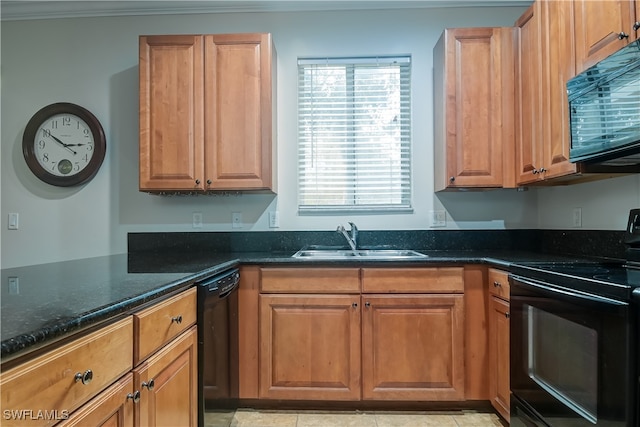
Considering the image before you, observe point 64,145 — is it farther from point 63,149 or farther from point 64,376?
point 64,376

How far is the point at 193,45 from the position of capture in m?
2.20

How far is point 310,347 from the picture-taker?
195 centimetres

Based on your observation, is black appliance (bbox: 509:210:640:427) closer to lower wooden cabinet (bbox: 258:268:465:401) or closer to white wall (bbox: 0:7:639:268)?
lower wooden cabinet (bbox: 258:268:465:401)

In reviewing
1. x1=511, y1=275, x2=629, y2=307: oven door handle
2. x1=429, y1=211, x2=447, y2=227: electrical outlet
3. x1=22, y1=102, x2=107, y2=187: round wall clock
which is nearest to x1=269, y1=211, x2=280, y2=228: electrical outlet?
x1=429, y1=211, x2=447, y2=227: electrical outlet

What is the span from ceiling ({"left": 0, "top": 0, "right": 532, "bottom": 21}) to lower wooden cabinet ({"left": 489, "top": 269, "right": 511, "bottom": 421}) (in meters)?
1.96

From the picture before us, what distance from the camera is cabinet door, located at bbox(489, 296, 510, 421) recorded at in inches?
69.9

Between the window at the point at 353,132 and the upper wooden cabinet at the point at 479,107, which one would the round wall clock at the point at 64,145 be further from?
the upper wooden cabinet at the point at 479,107

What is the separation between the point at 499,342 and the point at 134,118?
283 cm

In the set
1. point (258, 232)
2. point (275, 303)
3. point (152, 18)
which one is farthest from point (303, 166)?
point (152, 18)

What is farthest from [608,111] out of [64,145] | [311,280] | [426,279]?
[64,145]

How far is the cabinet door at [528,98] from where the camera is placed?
1.96 metres

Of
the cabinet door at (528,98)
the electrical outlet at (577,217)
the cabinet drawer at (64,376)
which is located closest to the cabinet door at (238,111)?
the cabinet drawer at (64,376)

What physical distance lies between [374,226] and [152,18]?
2.28 metres

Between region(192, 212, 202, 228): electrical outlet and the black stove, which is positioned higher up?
region(192, 212, 202, 228): electrical outlet
